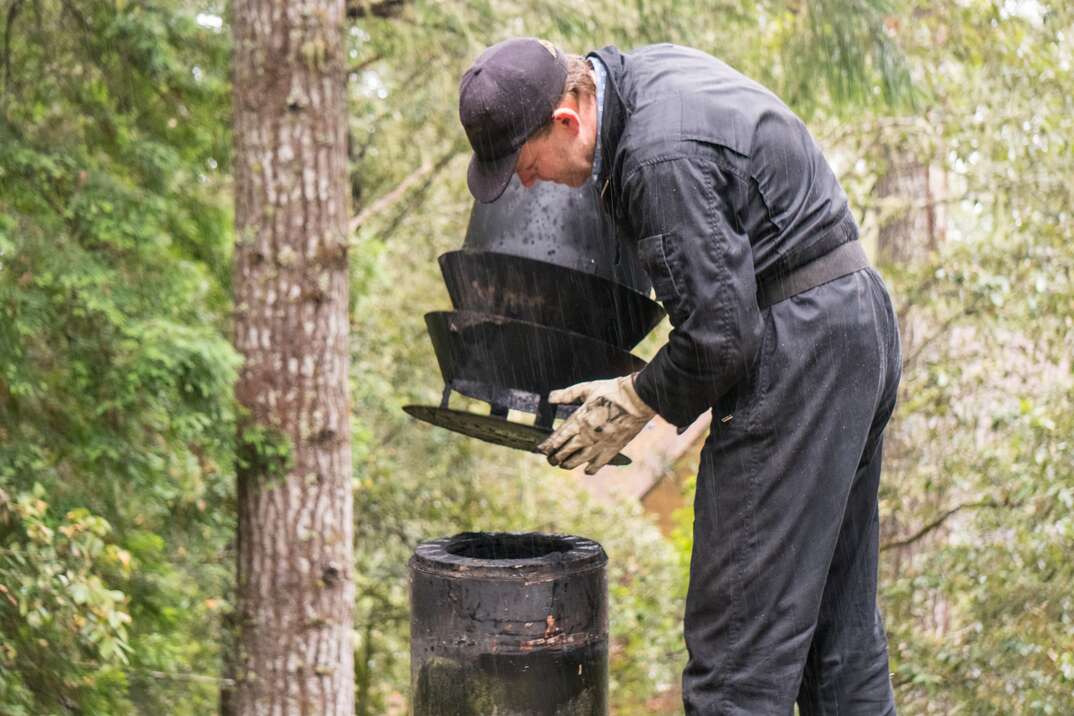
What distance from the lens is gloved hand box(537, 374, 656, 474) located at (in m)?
2.52

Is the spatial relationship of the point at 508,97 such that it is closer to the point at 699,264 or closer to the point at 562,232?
the point at 699,264

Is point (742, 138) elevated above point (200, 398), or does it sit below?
above

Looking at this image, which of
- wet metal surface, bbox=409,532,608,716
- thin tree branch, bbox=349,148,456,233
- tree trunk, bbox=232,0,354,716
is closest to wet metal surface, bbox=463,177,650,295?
wet metal surface, bbox=409,532,608,716

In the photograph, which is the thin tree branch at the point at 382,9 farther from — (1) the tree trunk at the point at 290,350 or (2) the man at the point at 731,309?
(2) the man at the point at 731,309

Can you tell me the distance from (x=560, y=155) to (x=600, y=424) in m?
0.62

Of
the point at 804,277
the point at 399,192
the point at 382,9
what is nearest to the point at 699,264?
the point at 804,277

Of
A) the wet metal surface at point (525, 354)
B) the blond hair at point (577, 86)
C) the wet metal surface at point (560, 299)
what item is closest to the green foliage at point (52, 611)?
the wet metal surface at point (525, 354)

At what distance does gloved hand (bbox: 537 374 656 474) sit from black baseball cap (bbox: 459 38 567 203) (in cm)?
52

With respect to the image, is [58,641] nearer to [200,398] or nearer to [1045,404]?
[200,398]

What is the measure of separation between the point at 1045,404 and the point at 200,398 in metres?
3.63

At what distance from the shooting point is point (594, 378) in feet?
9.97

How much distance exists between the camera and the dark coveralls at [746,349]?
7.48 ft

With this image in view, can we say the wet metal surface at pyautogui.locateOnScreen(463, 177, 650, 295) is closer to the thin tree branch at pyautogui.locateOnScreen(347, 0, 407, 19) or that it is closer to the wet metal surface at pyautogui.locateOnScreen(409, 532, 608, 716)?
the wet metal surface at pyautogui.locateOnScreen(409, 532, 608, 716)

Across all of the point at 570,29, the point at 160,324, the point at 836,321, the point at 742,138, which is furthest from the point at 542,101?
the point at 570,29
